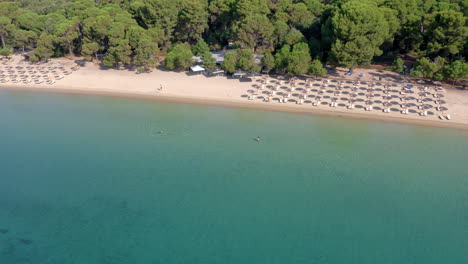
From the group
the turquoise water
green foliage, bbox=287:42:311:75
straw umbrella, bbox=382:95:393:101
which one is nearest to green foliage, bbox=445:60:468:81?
straw umbrella, bbox=382:95:393:101

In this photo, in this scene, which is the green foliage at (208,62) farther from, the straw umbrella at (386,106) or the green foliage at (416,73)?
the green foliage at (416,73)

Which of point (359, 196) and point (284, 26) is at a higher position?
point (284, 26)

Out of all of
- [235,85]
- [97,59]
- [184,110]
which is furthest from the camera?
[97,59]

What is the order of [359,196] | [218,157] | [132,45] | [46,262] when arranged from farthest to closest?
[132,45] < [218,157] < [359,196] < [46,262]

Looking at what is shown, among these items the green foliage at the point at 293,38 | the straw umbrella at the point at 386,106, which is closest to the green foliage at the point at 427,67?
the straw umbrella at the point at 386,106

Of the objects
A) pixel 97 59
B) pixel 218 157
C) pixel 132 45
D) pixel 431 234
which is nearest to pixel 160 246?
pixel 218 157

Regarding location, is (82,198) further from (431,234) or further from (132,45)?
(132,45)
